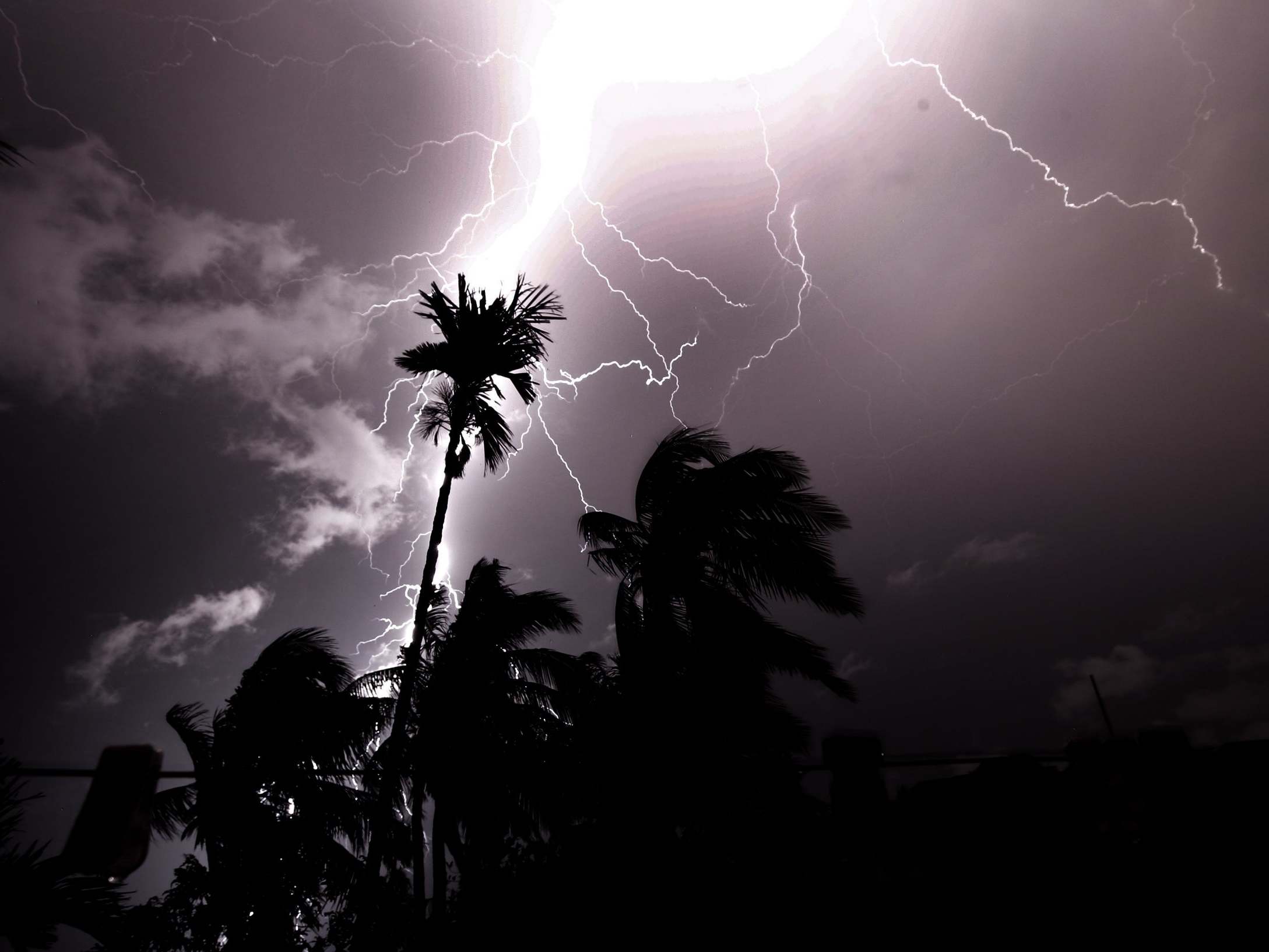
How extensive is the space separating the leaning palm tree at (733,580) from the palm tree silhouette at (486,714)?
4.10 metres

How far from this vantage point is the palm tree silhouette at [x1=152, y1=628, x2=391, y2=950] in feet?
30.5

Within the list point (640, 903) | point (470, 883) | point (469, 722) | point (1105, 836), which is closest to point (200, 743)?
point (469, 722)

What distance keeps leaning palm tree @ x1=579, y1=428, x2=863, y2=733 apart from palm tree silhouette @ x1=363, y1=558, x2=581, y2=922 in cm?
410

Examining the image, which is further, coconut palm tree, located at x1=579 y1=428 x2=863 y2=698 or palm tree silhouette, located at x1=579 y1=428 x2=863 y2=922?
coconut palm tree, located at x1=579 y1=428 x2=863 y2=698

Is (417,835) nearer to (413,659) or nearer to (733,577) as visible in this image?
(413,659)

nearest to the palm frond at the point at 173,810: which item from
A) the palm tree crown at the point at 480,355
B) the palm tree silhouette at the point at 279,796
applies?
the palm tree silhouette at the point at 279,796

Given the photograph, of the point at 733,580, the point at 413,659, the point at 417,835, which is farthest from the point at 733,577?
the point at 417,835

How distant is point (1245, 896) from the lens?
2924 millimetres

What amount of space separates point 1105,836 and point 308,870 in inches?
447

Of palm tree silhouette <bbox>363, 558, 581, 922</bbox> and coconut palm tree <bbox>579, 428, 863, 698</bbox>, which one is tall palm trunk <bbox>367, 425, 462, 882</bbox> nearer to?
palm tree silhouette <bbox>363, 558, 581, 922</bbox>

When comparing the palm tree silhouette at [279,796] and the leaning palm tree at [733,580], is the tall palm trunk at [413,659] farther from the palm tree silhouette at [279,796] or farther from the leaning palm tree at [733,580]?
the leaning palm tree at [733,580]

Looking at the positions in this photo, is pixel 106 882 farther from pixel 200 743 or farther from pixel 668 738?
pixel 200 743

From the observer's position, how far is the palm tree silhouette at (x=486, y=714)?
36.7ft

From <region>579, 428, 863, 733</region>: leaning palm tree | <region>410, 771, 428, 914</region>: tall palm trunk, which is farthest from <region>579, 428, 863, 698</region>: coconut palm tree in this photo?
<region>410, 771, 428, 914</region>: tall palm trunk
